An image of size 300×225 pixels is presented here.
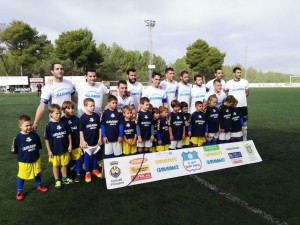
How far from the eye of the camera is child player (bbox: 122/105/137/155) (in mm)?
5055

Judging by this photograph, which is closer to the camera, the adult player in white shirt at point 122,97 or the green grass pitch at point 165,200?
the green grass pitch at point 165,200

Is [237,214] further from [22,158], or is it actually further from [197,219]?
[22,158]

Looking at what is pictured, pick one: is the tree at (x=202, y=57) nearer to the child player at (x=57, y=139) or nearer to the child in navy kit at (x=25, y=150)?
the child player at (x=57, y=139)

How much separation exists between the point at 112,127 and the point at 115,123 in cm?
10

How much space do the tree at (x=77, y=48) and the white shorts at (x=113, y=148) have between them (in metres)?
40.4

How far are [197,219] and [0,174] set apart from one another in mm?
3969

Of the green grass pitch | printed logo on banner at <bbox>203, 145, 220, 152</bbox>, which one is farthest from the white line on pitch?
printed logo on banner at <bbox>203, 145, 220, 152</bbox>

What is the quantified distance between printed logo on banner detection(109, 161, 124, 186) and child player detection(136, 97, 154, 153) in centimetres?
105

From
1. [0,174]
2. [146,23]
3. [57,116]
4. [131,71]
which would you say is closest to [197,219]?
[57,116]

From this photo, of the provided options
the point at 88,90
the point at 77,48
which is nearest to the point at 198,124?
the point at 88,90

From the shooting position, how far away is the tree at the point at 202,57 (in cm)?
4950

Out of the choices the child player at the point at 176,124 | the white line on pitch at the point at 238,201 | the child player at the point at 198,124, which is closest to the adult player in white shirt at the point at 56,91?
the child player at the point at 176,124

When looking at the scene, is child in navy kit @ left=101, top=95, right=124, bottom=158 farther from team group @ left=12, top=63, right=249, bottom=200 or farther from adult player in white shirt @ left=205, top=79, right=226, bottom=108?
adult player in white shirt @ left=205, top=79, right=226, bottom=108

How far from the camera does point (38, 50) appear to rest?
44750mm
